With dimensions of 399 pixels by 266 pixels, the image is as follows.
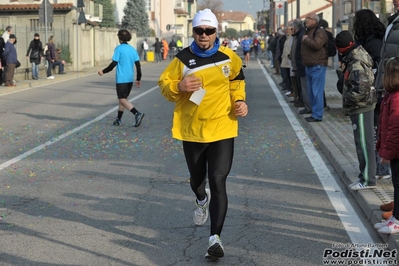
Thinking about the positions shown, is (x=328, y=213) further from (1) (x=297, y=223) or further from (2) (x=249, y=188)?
(2) (x=249, y=188)

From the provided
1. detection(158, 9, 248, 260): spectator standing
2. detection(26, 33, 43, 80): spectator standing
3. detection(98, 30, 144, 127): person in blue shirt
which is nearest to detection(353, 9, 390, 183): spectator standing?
detection(158, 9, 248, 260): spectator standing

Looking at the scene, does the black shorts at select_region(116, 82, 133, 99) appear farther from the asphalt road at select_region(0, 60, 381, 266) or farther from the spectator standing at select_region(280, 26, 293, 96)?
the spectator standing at select_region(280, 26, 293, 96)

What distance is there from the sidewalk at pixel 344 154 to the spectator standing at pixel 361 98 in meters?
0.25

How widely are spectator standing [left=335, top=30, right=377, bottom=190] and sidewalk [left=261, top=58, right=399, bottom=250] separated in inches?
9.7

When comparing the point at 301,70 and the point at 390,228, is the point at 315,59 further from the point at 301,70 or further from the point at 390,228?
the point at 390,228

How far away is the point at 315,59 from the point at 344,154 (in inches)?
164

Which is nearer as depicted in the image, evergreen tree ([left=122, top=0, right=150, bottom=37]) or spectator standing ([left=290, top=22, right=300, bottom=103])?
spectator standing ([left=290, top=22, right=300, bottom=103])

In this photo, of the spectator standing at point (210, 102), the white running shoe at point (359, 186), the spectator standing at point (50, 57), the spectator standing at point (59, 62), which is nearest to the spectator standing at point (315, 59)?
the white running shoe at point (359, 186)

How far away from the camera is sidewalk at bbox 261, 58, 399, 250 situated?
6848mm

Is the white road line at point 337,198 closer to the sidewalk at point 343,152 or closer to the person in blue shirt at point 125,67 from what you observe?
the sidewalk at point 343,152

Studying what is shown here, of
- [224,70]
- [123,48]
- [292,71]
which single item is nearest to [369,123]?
[224,70]

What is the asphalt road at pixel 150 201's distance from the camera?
5.86m

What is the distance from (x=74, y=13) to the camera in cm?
4000

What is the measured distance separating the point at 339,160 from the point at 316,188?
4.36 ft
